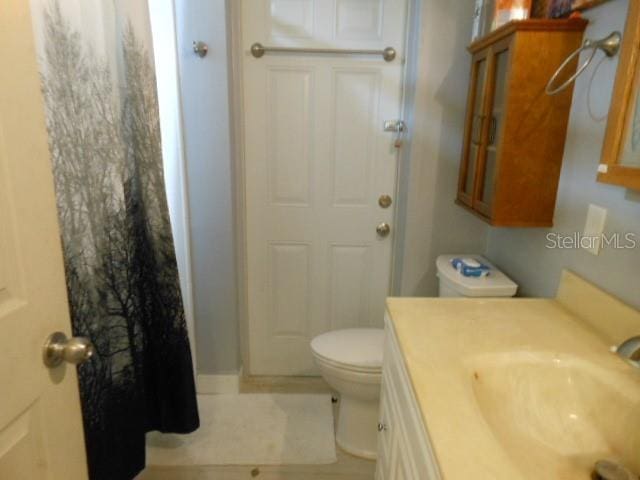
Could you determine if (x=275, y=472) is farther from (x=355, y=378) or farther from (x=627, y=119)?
(x=627, y=119)

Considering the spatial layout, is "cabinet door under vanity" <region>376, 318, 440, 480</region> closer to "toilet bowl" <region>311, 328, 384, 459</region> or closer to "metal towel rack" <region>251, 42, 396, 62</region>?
"toilet bowl" <region>311, 328, 384, 459</region>

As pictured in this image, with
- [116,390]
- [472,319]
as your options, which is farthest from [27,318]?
[472,319]

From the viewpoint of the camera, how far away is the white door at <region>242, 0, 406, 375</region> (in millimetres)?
1925

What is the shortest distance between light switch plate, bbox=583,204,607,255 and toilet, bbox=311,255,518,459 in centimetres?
40

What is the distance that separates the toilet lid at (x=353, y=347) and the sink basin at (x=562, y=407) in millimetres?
727

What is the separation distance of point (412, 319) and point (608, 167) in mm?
590

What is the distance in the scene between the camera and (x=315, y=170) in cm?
207

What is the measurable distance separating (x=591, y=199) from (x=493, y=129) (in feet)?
1.37

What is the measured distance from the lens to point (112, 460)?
1.37 m

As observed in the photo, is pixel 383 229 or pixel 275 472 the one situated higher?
pixel 383 229

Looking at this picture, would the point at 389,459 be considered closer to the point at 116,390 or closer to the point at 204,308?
the point at 116,390

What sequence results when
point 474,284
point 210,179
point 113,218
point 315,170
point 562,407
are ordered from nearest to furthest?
1. point 562,407
2. point 113,218
3. point 474,284
4. point 210,179
5. point 315,170

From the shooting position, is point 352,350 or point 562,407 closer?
point 562,407

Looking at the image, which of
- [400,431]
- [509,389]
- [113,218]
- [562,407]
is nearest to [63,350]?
[113,218]
